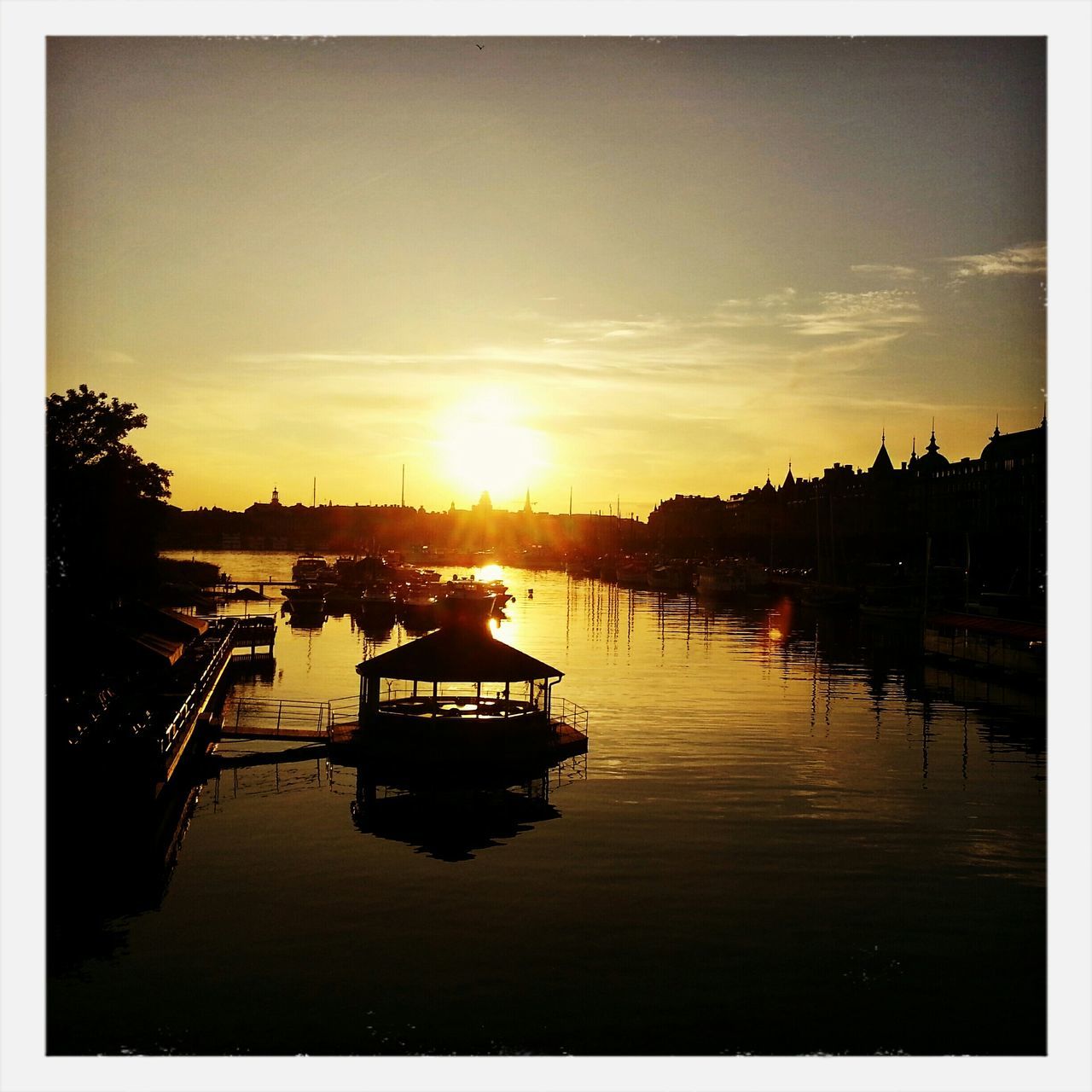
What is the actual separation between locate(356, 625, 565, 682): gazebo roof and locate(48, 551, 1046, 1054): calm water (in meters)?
3.46

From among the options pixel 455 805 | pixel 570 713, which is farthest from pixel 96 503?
pixel 570 713

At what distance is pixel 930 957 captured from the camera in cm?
2047

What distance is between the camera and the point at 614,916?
73.3 feet

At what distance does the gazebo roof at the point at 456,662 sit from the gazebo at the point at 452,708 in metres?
0.03

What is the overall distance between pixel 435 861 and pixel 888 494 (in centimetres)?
16382

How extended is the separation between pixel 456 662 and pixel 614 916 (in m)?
14.2

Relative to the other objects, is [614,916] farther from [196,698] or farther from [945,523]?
[945,523]

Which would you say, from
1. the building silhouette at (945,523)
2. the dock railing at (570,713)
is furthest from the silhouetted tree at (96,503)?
the building silhouette at (945,523)

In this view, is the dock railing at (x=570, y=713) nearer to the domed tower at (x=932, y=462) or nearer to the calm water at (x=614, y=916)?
the calm water at (x=614, y=916)

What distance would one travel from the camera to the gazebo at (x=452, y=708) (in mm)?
34656

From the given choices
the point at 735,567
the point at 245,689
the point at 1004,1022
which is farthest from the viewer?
the point at 735,567

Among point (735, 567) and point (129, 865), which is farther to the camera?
point (735, 567)

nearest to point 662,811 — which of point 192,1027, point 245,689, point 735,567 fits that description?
point 192,1027

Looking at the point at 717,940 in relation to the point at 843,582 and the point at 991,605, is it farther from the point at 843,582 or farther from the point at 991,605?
the point at 843,582
